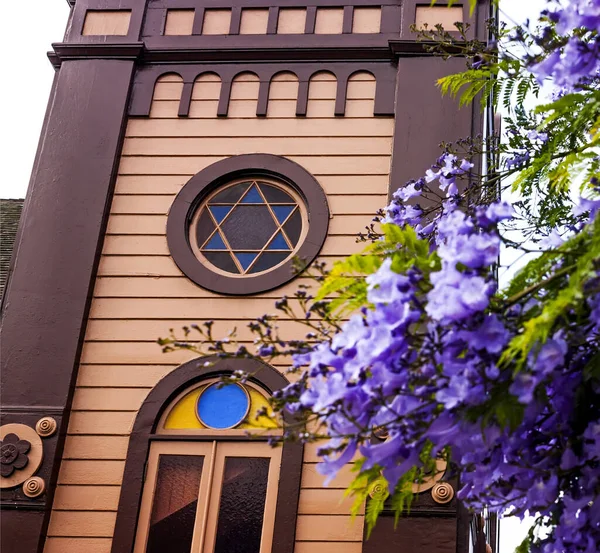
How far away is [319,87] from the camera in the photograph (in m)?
10.2

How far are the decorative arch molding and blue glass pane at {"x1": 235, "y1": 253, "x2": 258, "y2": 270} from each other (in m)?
1.56

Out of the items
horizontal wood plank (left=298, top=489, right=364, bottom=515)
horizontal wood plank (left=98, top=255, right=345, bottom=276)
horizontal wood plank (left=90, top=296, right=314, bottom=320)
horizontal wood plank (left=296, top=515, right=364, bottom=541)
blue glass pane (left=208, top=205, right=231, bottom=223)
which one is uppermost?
blue glass pane (left=208, top=205, right=231, bottom=223)

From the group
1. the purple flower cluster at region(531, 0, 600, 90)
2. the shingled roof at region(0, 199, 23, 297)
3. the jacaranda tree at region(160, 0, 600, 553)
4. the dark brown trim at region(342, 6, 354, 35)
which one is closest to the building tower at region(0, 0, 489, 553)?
the dark brown trim at region(342, 6, 354, 35)

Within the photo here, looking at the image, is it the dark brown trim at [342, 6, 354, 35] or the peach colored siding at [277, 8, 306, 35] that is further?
the peach colored siding at [277, 8, 306, 35]

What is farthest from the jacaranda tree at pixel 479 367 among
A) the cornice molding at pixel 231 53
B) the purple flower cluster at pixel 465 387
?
the cornice molding at pixel 231 53

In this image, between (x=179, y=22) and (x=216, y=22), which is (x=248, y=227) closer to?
(x=216, y=22)

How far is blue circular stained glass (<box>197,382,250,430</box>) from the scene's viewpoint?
862cm

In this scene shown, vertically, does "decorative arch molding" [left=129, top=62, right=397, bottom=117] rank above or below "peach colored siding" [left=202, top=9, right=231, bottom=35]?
below

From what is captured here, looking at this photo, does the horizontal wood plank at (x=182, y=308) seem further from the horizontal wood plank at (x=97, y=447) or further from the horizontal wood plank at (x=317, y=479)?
the horizontal wood plank at (x=317, y=479)

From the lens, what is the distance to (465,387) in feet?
12.6

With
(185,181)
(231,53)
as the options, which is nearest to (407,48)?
(231,53)

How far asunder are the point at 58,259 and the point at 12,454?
75.4 inches

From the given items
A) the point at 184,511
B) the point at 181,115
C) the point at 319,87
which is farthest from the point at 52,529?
the point at 319,87

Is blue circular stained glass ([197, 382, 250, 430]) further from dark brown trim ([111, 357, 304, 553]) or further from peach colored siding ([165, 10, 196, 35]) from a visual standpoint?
peach colored siding ([165, 10, 196, 35])
